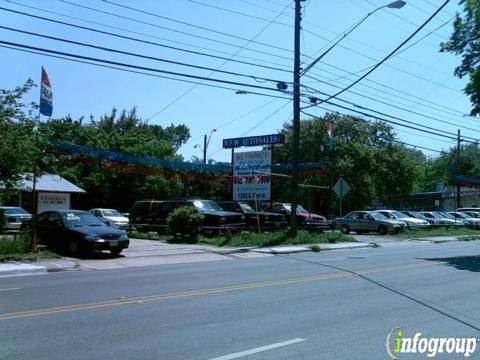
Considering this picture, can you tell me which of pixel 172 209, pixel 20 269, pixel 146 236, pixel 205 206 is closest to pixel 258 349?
pixel 20 269

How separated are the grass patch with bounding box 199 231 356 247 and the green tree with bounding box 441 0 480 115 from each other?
903cm

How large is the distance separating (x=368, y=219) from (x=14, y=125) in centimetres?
2518

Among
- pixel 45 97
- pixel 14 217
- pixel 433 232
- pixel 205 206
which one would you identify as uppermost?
pixel 45 97

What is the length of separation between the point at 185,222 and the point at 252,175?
5.56 metres

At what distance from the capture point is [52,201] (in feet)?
133

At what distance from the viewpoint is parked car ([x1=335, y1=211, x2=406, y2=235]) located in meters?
36.4

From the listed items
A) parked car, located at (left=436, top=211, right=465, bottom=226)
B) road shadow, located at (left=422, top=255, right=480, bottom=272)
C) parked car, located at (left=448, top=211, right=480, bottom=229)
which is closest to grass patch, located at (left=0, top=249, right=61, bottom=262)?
road shadow, located at (left=422, top=255, right=480, bottom=272)

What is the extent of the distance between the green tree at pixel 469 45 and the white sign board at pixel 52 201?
1109 inches

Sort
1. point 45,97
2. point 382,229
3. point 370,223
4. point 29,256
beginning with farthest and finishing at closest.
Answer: point 370,223 < point 382,229 < point 45,97 < point 29,256

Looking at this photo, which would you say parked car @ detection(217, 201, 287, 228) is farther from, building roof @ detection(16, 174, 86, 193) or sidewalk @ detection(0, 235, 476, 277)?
building roof @ detection(16, 174, 86, 193)

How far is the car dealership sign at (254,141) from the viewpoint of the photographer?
3053 cm

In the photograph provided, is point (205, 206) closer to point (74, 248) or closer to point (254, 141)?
point (254, 141)

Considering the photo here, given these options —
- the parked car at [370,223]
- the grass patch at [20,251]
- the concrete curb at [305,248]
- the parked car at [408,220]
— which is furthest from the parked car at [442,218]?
the grass patch at [20,251]

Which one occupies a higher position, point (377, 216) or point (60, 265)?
point (377, 216)
